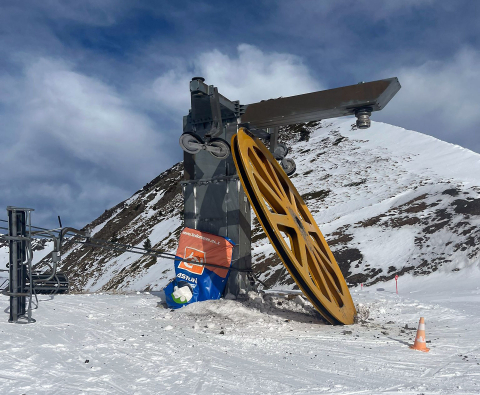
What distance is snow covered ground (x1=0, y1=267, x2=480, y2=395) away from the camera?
17.2ft

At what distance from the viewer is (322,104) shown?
36.3 ft

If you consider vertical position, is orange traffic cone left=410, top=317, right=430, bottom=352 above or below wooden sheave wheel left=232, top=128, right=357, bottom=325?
below

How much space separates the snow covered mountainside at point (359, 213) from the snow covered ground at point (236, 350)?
16.8 feet

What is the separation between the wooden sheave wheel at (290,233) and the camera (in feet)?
27.3

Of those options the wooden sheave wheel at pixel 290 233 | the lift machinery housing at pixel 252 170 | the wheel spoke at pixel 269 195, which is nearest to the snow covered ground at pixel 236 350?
the wooden sheave wheel at pixel 290 233

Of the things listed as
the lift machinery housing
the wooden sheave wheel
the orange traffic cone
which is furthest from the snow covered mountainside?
the orange traffic cone

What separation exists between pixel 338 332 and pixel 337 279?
2436mm

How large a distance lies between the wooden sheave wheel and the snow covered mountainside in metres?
4.65

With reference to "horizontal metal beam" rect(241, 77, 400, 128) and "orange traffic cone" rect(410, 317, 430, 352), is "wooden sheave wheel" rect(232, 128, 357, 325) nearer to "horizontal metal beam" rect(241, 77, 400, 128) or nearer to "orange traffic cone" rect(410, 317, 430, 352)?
"horizontal metal beam" rect(241, 77, 400, 128)

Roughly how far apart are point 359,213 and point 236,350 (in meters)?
27.1

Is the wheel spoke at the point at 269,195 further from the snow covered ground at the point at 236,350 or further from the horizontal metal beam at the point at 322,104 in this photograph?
the horizontal metal beam at the point at 322,104

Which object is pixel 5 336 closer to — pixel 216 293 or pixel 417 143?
pixel 216 293

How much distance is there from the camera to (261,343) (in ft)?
25.1

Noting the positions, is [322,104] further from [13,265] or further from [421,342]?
[13,265]
